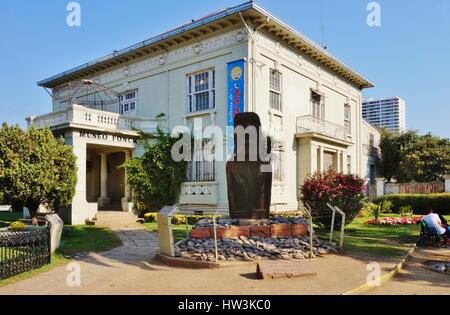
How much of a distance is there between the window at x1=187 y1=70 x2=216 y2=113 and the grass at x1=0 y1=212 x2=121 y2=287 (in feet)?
25.9

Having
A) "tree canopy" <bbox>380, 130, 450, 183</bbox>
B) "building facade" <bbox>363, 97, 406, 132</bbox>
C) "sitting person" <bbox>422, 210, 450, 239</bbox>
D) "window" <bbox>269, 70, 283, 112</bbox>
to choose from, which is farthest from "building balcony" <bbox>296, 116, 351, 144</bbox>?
"building facade" <bbox>363, 97, 406, 132</bbox>

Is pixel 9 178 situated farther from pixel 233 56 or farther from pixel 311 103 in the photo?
pixel 311 103

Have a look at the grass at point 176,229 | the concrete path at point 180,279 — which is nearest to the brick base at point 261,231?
the concrete path at point 180,279

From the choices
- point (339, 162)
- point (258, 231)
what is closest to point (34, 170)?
point (258, 231)

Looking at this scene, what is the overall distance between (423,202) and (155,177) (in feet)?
52.0

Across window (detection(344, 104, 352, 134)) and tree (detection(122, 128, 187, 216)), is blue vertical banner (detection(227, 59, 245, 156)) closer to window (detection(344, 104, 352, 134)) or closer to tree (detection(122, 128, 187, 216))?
tree (detection(122, 128, 187, 216))

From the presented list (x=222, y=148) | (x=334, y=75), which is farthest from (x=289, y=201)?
(x=334, y=75)

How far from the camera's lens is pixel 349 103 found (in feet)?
93.8

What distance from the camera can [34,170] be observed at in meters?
14.5

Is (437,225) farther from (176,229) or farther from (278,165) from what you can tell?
(278,165)

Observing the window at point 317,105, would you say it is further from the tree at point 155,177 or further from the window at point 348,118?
the tree at point 155,177

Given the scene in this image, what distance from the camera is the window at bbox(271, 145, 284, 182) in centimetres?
2056
